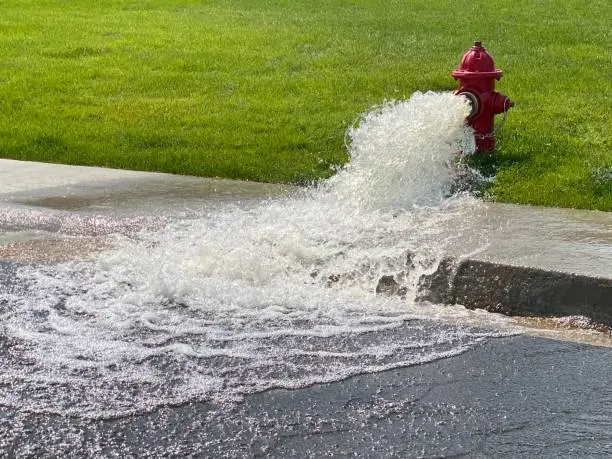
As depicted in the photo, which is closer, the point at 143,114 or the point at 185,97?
the point at 143,114

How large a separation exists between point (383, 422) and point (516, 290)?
1680 mm

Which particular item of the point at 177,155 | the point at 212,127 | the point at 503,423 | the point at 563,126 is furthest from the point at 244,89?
the point at 503,423

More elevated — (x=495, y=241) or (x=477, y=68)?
(x=477, y=68)

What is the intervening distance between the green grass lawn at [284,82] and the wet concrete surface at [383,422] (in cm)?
342

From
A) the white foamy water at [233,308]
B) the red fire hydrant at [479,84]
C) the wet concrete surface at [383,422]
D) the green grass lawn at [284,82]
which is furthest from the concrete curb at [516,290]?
the red fire hydrant at [479,84]

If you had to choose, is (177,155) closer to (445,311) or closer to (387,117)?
(387,117)

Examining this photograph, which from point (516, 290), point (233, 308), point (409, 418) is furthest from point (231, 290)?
point (409, 418)

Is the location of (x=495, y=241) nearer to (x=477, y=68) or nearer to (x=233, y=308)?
(x=233, y=308)

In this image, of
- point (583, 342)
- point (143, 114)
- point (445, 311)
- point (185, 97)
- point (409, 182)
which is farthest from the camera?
point (185, 97)

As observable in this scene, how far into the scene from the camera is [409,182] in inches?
295

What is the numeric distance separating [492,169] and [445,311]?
10.5 feet

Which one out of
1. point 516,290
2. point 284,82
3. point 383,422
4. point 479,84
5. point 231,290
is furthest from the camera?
point 284,82

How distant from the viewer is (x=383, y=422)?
3771 millimetres

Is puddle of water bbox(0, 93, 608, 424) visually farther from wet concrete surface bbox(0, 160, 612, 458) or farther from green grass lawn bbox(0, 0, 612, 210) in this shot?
green grass lawn bbox(0, 0, 612, 210)
